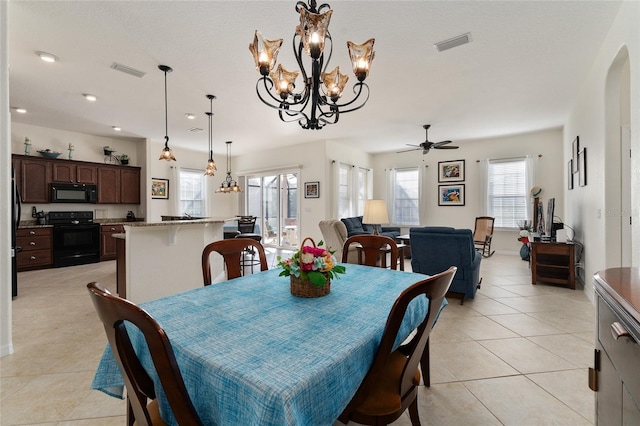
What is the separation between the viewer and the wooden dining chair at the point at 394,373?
0.98 m

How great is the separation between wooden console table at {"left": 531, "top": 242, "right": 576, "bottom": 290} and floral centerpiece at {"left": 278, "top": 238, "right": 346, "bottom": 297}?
419cm

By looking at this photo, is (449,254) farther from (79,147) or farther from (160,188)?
(79,147)

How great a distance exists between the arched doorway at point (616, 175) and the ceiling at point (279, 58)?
568 mm

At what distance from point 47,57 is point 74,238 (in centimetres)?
401

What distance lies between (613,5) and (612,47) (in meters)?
0.46

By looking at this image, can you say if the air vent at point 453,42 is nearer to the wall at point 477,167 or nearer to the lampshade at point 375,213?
the lampshade at point 375,213

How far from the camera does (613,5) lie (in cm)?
236

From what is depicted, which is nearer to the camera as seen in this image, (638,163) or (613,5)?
(638,163)

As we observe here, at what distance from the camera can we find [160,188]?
23.6ft

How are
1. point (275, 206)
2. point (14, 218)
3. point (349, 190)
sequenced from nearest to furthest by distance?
point (14, 218) → point (349, 190) → point (275, 206)

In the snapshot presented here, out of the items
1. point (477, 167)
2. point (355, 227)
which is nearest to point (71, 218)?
point (355, 227)

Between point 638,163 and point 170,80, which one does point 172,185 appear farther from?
point 638,163

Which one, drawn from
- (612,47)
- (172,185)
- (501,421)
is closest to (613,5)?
(612,47)

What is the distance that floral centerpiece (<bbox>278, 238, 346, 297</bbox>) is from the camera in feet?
4.61
